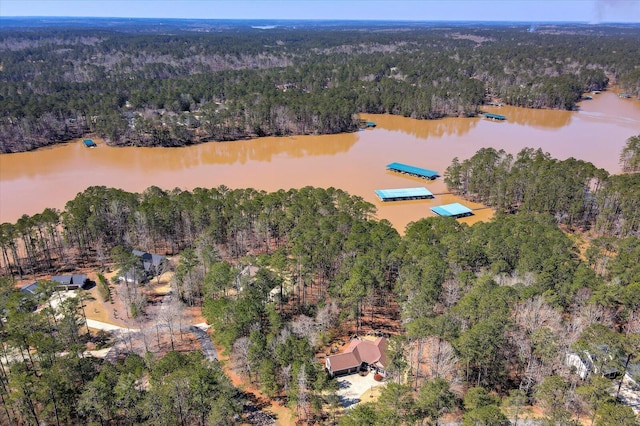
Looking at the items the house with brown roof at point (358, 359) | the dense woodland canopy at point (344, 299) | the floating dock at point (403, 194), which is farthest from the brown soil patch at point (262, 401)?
the floating dock at point (403, 194)

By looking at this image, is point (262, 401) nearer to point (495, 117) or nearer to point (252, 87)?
point (252, 87)

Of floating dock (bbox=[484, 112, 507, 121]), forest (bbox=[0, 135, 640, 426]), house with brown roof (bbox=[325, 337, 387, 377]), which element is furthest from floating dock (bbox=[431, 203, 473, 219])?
floating dock (bbox=[484, 112, 507, 121])

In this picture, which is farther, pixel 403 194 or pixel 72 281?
pixel 403 194

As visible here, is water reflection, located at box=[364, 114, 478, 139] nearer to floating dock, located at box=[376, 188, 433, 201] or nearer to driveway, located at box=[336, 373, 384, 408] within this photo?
floating dock, located at box=[376, 188, 433, 201]

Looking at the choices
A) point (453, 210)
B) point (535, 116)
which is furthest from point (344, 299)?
point (535, 116)

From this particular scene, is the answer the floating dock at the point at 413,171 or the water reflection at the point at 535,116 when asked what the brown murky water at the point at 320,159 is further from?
the floating dock at the point at 413,171

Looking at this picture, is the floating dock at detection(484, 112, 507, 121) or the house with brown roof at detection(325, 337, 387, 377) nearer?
the house with brown roof at detection(325, 337, 387, 377)
